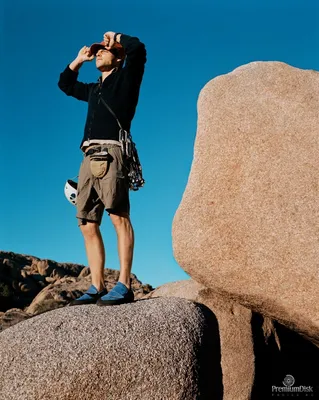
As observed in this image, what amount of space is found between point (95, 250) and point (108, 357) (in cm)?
178

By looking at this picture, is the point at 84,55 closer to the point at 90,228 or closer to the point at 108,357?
the point at 90,228

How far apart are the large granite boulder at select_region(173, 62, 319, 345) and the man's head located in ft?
4.12

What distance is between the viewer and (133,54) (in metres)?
6.05

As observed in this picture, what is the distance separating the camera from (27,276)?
31094 millimetres

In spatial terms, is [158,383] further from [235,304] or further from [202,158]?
[202,158]

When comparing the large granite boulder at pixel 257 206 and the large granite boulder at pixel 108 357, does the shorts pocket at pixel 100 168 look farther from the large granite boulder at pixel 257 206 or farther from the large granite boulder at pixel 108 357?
the large granite boulder at pixel 108 357

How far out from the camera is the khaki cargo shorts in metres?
5.82

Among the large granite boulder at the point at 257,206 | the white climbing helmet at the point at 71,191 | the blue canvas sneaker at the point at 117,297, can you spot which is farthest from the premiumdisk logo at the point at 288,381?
the white climbing helmet at the point at 71,191

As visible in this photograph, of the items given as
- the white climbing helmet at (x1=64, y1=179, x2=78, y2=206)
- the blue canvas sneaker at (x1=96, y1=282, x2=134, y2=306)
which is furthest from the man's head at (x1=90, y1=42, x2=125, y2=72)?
the blue canvas sneaker at (x1=96, y1=282, x2=134, y2=306)

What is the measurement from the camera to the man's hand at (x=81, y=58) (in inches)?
261

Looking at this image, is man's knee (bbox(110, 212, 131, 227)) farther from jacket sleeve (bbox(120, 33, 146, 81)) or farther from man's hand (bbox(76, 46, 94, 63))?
man's hand (bbox(76, 46, 94, 63))

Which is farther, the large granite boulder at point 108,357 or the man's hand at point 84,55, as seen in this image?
the man's hand at point 84,55

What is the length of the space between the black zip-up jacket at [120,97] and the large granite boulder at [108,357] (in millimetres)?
2126

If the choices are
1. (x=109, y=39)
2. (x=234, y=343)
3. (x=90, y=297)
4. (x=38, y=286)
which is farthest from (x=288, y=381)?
(x=38, y=286)
